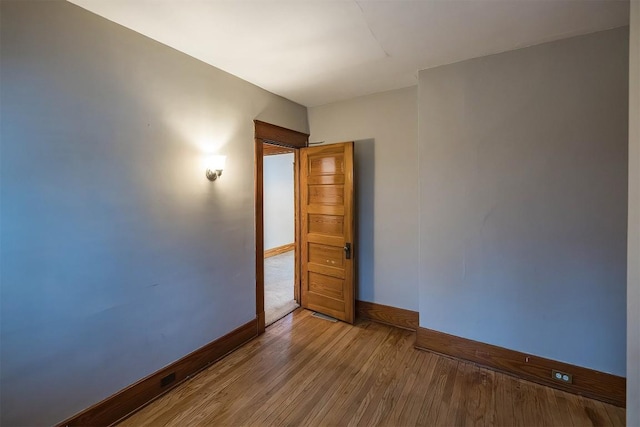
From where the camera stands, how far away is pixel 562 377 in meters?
2.19

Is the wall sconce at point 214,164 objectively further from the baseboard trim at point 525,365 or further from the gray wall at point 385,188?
the baseboard trim at point 525,365

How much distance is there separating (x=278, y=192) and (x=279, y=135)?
159 inches

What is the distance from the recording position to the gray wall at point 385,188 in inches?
123

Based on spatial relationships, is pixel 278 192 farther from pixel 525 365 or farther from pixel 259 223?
pixel 525 365

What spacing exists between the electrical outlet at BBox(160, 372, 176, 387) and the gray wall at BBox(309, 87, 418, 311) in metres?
2.07

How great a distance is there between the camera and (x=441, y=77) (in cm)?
260

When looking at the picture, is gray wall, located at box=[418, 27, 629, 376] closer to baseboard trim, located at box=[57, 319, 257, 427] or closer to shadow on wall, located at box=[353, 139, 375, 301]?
shadow on wall, located at box=[353, 139, 375, 301]

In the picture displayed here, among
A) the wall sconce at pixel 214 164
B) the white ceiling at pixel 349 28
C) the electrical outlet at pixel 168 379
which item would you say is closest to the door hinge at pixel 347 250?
the wall sconce at pixel 214 164

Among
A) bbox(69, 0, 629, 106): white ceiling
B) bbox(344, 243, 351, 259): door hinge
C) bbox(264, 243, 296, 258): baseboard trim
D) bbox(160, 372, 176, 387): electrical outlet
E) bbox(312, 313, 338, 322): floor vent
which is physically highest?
bbox(69, 0, 629, 106): white ceiling

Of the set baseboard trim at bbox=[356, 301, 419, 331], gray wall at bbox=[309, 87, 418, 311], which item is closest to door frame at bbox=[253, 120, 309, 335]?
gray wall at bbox=[309, 87, 418, 311]

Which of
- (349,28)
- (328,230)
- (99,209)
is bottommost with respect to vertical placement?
(328,230)

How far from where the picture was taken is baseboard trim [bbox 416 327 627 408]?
2.05 meters

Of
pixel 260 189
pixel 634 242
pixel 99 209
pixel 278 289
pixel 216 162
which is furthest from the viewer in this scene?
pixel 278 289

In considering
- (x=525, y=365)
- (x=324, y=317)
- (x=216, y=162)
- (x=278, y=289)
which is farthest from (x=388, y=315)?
(x=216, y=162)
